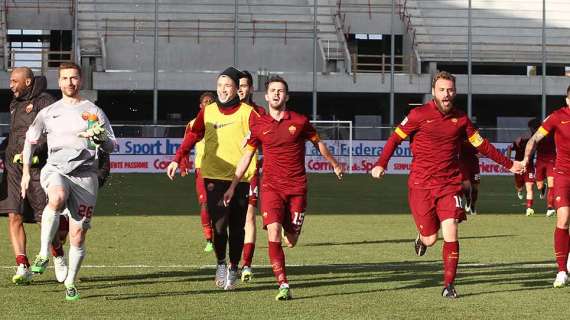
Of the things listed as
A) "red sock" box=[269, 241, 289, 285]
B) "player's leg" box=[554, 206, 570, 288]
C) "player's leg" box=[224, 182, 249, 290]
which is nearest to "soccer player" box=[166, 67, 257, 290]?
"player's leg" box=[224, 182, 249, 290]

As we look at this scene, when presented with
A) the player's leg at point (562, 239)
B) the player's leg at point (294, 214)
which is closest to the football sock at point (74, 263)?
the player's leg at point (294, 214)

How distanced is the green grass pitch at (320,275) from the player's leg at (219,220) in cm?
19

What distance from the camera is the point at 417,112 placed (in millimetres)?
11203

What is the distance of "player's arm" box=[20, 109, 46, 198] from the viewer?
1063 cm

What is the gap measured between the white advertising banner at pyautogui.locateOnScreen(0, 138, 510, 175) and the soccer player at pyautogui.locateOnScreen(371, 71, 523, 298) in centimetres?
3317

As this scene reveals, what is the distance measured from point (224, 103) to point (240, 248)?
135 centimetres

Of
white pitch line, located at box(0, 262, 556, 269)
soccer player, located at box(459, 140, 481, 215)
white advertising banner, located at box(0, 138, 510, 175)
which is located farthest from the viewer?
white advertising banner, located at box(0, 138, 510, 175)

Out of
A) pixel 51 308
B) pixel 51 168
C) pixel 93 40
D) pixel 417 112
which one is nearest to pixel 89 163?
pixel 51 168

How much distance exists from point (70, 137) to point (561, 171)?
15.2 ft

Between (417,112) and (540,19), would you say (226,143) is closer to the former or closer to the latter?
(417,112)

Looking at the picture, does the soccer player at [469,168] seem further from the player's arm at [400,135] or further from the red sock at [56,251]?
the red sock at [56,251]

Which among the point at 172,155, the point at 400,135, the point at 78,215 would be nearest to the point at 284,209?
the point at 400,135

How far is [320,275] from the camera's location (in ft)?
41.5

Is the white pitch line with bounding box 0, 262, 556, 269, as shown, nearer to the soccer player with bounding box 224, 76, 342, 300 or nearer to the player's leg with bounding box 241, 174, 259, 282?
the player's leg with bounding box 241, 174, 259, 282
